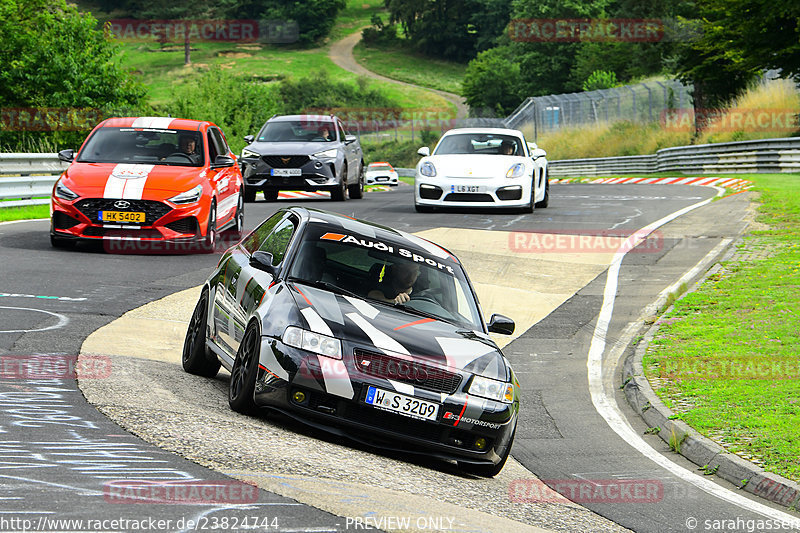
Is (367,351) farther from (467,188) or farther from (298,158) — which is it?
(298,158)

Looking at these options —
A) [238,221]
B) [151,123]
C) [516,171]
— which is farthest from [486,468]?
[516,171]

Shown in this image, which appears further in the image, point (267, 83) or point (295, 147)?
point (267, 83)

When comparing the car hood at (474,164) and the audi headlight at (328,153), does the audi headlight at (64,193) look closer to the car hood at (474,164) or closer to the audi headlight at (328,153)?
the car hood at (474,164)

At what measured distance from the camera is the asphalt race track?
17.0 ft

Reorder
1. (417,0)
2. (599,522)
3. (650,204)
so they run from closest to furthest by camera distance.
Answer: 1. (599,522)
2. (650,204)
3. (417,0)

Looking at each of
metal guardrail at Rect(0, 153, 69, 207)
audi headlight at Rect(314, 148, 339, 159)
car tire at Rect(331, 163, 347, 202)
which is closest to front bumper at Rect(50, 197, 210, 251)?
metal guardrail at Rect(0, 153, 69, 207)

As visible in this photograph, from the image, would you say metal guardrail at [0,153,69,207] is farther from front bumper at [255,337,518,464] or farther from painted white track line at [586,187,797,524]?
front bumper at [255,337,518,464]

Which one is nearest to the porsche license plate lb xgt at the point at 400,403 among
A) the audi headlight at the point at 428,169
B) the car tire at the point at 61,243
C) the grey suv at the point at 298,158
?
the car tire at the point at 61,243

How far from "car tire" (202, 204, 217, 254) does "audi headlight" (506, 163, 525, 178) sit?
7.41 meters

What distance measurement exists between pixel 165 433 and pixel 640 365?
5996 mm

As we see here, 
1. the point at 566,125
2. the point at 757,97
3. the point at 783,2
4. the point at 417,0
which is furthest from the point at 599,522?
the point at 417,0

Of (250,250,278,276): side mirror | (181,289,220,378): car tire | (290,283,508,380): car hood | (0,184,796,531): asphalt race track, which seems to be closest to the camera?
(0,184,796,531): asphalt race track

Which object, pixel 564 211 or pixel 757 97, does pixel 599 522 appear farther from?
pixel 757 97

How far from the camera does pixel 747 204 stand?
23.3 m
